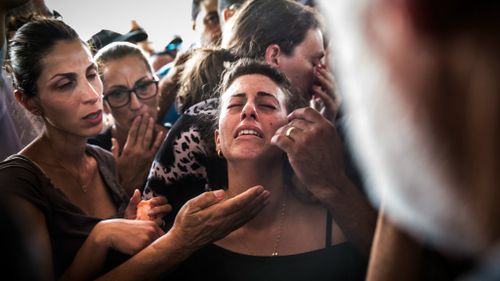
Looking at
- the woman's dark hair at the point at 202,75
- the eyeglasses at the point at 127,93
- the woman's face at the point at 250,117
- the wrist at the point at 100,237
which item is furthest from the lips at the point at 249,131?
the eyeglasses at the point at 127,93

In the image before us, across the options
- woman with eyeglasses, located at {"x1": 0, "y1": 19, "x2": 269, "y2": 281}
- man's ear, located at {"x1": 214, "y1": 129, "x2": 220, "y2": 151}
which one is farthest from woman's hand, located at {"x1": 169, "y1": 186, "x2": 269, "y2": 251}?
man's ear, located at {"x1": 214, "y1": 129, "x2": 220, "y2": 151}

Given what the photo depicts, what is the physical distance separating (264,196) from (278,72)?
19cm

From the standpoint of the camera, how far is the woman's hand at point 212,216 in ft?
2.04

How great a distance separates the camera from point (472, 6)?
0.30m

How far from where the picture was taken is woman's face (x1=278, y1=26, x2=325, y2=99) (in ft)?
2.50

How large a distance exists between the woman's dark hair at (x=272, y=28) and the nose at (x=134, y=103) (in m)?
0.21

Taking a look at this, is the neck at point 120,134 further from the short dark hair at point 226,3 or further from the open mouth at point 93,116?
the short dark hair at point 226,3

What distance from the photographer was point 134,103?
3.06 feet

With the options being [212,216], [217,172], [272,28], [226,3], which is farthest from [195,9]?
[212,216]

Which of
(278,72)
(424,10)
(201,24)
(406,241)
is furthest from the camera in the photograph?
(201,24)

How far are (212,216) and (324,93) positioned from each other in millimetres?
231

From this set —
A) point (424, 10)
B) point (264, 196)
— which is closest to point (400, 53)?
point (424, 10)

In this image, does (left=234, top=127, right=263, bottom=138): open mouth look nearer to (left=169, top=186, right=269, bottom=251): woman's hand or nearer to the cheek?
(left=169, top=186, right=269, bottom=251): woman's hand

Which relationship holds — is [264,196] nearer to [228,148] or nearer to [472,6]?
[228,148]
